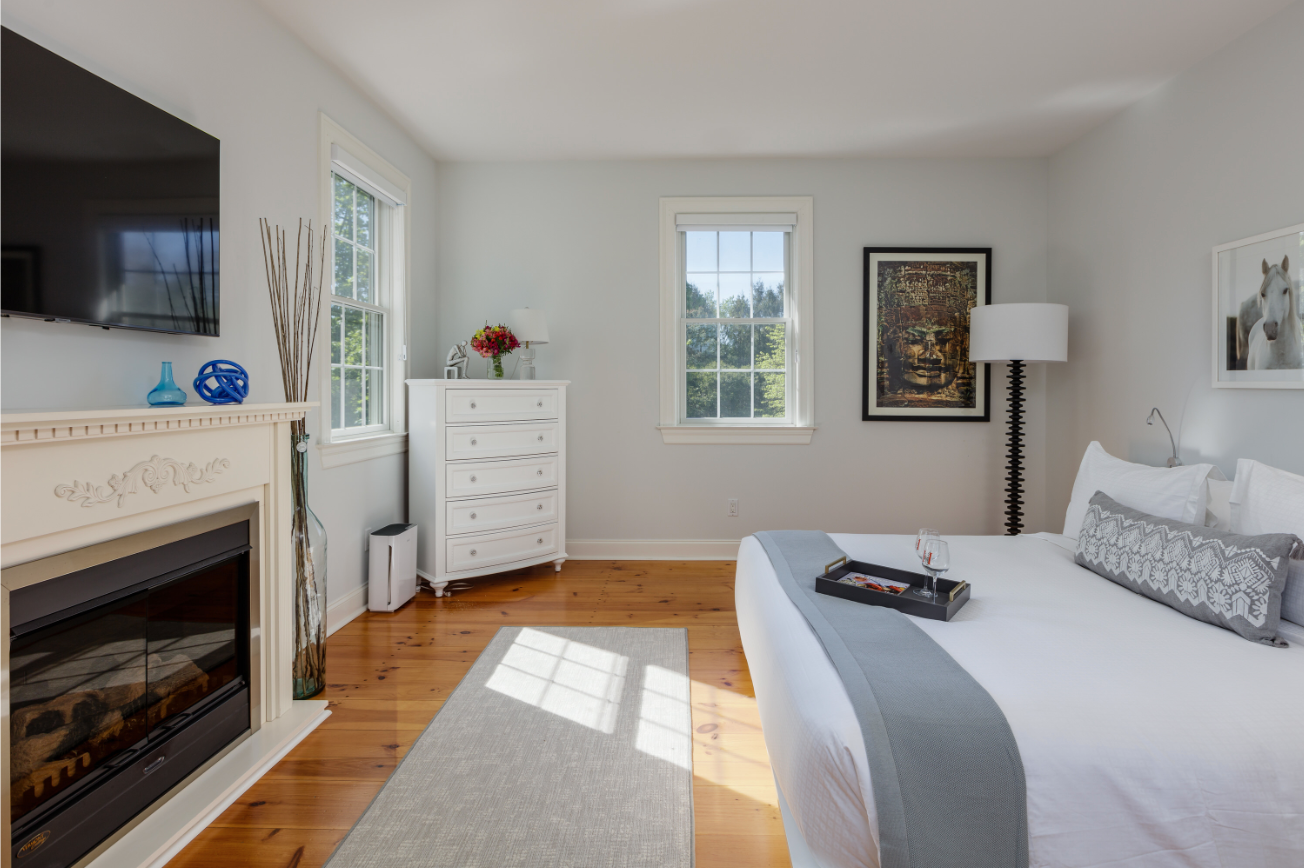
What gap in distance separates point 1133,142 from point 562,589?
3.90 metres

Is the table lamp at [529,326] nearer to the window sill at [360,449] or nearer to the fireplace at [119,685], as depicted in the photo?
the window sill at [360,449]

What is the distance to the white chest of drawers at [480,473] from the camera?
11.1 ft

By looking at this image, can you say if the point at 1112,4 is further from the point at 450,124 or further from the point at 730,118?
the point at 450,124

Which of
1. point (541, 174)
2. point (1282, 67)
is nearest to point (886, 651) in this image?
point (1282, 67)

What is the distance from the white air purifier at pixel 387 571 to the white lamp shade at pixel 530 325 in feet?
4.47

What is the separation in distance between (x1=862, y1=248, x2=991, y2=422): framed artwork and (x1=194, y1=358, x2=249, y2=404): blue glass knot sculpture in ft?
11.3

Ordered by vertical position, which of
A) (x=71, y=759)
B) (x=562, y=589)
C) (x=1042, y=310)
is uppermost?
(x=1042, y=310)

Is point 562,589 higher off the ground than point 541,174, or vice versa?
point 541,174

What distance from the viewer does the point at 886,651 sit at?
150cm

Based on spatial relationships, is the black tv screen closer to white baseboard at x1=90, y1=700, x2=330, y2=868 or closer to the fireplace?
the fireplace

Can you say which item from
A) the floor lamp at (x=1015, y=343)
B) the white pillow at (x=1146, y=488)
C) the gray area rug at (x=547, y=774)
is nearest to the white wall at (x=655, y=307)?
the floor lamp at (x=1015, y=343)

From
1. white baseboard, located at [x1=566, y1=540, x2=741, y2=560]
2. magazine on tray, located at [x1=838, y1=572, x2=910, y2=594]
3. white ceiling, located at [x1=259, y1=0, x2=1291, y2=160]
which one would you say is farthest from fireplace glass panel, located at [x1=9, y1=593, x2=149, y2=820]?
white baseboard, located at [x1=566, y1=540, x2=741, y2=560]

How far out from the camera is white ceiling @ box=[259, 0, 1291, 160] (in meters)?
2.48

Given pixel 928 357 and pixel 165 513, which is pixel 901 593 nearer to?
pixel 165 513
